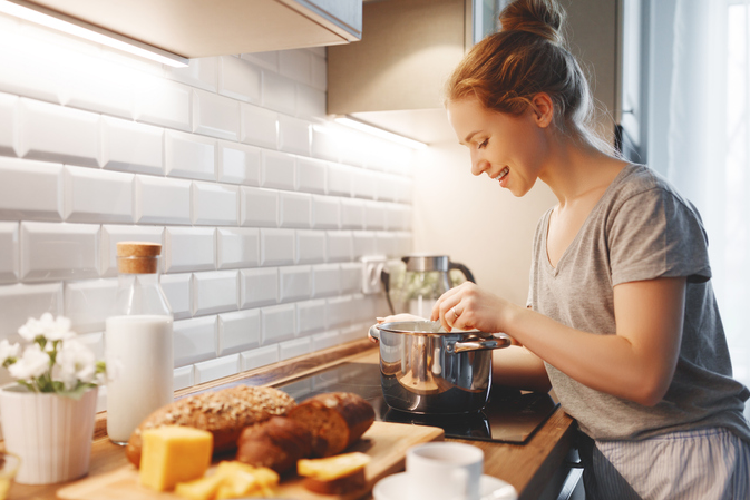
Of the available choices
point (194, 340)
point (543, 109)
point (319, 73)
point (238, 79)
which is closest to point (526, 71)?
point (543, 109)

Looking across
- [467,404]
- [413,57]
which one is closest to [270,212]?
[413,57]

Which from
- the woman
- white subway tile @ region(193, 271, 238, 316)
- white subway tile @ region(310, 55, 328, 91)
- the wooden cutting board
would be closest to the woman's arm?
the woman

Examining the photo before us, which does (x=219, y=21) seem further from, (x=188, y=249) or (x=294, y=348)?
(x=294, y=348)

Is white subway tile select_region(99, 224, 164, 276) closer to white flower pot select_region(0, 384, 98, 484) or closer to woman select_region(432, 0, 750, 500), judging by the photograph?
white flower pot select_region(0, 384, 98, 484)

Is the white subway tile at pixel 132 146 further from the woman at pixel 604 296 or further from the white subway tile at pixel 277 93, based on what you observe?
the woman at pixel 604 296

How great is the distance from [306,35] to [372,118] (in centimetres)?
73

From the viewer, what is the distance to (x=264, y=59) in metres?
1.49

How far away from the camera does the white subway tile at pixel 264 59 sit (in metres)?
1.44

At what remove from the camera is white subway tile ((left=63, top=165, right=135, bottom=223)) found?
103 centimetres

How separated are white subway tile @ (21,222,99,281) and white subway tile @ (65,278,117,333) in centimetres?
2

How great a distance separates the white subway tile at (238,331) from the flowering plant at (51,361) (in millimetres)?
577

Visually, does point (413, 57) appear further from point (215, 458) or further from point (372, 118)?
point (215, 458)

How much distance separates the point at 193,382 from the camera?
1290mm

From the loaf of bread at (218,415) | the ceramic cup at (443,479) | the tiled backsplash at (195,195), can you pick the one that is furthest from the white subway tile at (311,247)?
the ceramic cup at (443,479)
